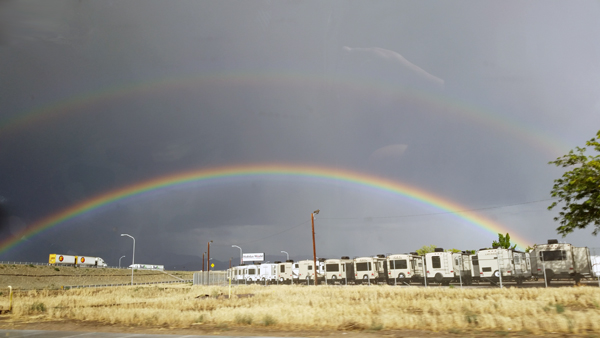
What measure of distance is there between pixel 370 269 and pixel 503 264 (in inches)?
637

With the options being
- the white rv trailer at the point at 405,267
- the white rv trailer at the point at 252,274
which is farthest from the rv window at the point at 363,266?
the white rv trailer at the point at 252,274

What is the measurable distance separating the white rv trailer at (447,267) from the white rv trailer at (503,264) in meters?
2.53

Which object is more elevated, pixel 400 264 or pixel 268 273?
pixel 400 264

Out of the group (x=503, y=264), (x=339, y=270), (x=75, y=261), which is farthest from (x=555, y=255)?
(x=75, y=261)

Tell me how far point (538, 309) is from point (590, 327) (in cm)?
430

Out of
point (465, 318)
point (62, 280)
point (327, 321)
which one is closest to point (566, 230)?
point (465, 318)

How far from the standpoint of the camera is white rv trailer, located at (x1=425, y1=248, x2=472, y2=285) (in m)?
39.7

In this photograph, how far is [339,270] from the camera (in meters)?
52.3

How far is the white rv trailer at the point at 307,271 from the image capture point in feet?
181

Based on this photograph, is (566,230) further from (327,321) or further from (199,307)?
(199,307)

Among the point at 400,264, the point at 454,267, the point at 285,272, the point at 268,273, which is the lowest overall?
the point at 268,273

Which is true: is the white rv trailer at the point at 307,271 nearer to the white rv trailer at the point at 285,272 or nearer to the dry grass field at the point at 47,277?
the white rv trailer at the point at 285,272

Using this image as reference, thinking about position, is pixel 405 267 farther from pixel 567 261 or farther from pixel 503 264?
pixel 567 261

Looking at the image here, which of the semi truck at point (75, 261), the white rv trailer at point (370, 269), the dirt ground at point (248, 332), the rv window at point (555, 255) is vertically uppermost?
the semi truck at point (75, 261)
